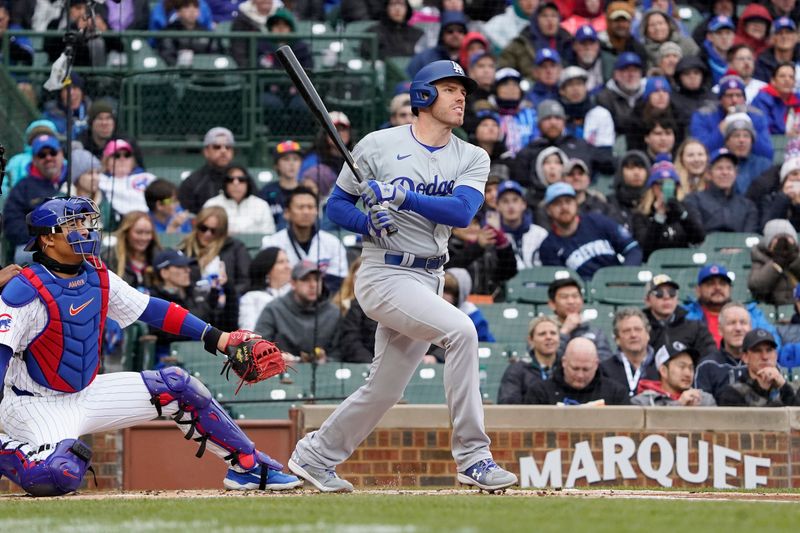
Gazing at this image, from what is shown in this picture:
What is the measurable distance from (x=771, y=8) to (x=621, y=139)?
9.57 feet

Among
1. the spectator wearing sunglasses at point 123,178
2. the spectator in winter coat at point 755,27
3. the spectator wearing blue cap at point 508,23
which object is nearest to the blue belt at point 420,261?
the spectator wearing sunglasses at point 123,178

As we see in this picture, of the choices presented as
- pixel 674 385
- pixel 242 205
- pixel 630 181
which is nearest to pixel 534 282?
pixel 630 181

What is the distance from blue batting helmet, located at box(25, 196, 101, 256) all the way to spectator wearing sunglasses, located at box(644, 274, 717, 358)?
435 cm

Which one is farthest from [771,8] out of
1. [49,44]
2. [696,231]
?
[49,44]

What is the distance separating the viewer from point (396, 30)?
535 inches

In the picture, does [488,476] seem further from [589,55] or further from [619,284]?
[589,55]

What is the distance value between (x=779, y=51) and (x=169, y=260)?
255 inches

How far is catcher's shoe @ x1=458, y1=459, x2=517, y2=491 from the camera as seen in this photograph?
6.09 metres

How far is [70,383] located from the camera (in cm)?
628

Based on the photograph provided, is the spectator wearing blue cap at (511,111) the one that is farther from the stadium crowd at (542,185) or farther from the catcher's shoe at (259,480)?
the catcher's shoe at (259,480)

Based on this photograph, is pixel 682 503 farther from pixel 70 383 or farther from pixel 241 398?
pixel 241 398

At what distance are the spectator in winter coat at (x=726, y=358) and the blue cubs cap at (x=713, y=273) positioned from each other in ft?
1.35

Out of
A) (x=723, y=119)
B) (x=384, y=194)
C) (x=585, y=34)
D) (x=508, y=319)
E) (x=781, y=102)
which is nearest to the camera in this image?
(x=384, y=194)

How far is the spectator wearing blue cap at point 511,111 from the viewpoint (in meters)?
12.3
